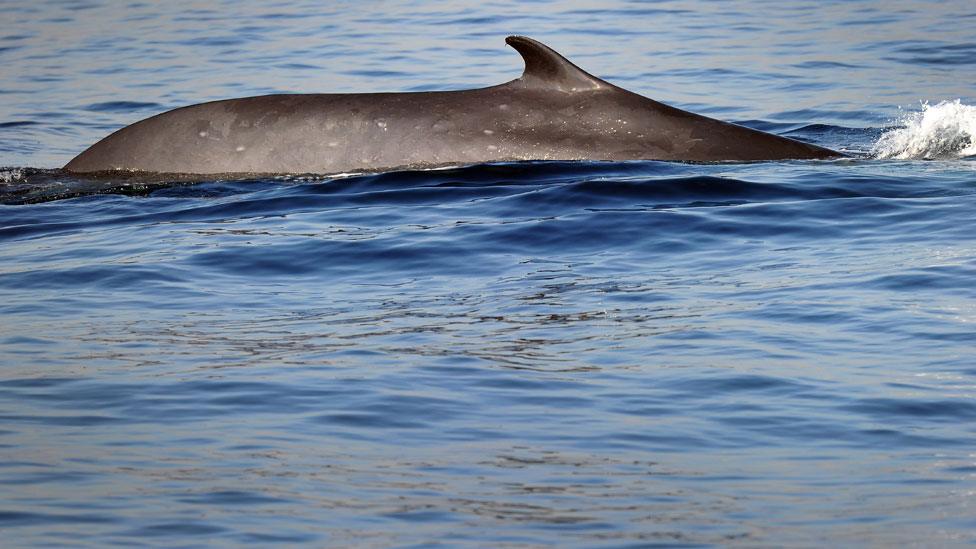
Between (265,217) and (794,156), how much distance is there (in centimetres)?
425

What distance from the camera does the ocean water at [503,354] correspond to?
5.35m

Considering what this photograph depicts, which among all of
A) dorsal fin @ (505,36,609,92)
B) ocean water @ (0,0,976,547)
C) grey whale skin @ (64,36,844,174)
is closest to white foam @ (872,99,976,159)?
ocean water @ (0,0,976,547)

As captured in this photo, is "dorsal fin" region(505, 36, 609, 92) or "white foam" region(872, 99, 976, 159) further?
"white foam" region(872, 99, 976, 159)

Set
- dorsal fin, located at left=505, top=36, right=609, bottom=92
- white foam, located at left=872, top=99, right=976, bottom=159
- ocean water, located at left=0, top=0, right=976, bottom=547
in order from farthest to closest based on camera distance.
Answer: white foam, located at left=872, top=99, right=976, bottom=159 → dorsal fin, located at left=505, top=36, right=609, bottom=92 → ocean water, located at left=0, top=0, right=976, bottom=547

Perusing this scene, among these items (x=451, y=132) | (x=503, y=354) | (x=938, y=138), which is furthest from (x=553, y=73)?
(x=503, y=354)

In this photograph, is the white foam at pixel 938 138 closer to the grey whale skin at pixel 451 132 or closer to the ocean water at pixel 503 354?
the ocean water at pixel 503 354

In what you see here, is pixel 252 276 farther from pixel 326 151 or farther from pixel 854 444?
pixel 854 444

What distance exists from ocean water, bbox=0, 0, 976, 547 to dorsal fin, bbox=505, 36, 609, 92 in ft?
2.01

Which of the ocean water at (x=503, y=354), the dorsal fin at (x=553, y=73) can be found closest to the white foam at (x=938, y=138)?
the ocean water at (x=503, y=354)

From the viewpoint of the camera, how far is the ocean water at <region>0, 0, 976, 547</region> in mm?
5348

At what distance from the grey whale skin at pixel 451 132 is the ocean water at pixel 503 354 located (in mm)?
217

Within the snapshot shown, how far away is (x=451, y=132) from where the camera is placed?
12344mm

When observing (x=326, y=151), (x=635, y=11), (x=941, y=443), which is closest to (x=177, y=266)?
(x=326, y=151)

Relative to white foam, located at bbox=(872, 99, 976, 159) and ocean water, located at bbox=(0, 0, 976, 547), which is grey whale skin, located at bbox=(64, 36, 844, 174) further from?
white foam, located at bbox=(872, 99, 976, 159)
